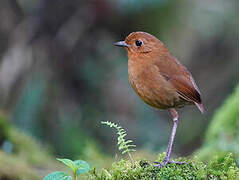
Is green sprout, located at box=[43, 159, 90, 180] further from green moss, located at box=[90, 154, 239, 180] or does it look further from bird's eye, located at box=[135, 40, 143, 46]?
bird's eye, located at box=[135, 40, 143, 46]

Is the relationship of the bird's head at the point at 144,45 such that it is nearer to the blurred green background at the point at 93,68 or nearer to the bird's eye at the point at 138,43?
the bird's eye at the point at 138,43

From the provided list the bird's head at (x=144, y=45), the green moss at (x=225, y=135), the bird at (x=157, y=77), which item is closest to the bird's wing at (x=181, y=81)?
the bird at (x=157, y=77)

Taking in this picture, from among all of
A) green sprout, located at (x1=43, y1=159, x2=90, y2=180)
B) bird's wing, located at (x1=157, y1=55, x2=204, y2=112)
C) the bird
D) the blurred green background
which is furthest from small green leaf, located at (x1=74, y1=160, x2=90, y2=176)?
the blurred green background

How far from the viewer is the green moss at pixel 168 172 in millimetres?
3268

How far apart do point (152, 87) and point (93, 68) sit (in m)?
5.25

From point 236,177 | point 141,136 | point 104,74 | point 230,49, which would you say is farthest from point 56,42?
point 236,177

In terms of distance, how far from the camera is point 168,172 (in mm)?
3326

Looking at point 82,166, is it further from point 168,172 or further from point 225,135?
point 225,135

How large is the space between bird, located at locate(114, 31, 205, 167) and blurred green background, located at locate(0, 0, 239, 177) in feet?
11.1

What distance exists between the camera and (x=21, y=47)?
8.56 m

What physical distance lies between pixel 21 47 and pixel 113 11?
6.92 feet

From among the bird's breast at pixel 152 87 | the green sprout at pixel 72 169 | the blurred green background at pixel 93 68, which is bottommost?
the green sprout at pixel 72 169

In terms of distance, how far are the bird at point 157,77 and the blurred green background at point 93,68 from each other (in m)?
3.38

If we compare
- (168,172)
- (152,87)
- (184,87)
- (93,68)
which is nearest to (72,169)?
(168,172)
